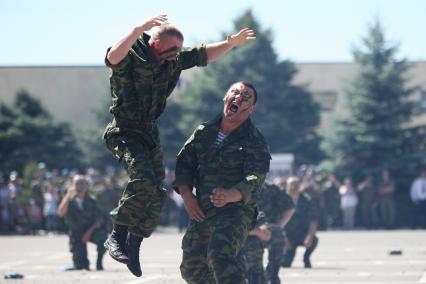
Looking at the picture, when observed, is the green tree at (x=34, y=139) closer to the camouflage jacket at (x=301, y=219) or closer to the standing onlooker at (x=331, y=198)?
the standing onlooker at (x=331, y=198)

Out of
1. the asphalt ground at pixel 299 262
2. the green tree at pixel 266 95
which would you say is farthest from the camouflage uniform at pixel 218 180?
the green tree at pixel 266 95

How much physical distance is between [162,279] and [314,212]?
16.6 ft

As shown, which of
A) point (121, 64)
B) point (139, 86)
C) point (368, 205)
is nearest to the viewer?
point (121, 64)

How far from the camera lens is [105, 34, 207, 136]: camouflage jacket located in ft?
28.5

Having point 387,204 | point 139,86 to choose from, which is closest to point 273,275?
point 139,86

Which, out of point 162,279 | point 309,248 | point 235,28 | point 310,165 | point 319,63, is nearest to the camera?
point 162,279

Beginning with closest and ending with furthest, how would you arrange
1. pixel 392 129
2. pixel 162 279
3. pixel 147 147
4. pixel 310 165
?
1. pixel 147 147
2. pixel 162 279
3. pixel 392 129
4. pixel 310 165

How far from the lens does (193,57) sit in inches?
366

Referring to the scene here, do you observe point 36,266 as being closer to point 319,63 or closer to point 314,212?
point 314,212

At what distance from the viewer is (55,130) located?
5034 centimetres

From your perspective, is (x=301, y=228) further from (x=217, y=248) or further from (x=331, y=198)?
(x=331, y=198)

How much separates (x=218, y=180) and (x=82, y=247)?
31.8 feet

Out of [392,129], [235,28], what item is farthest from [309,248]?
[235,28]

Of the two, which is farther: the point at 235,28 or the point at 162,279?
the point at 235,28
